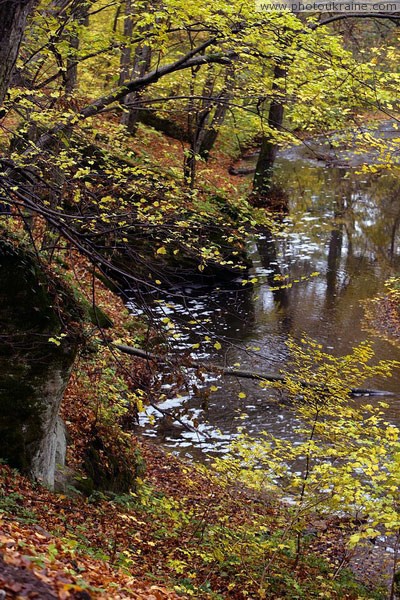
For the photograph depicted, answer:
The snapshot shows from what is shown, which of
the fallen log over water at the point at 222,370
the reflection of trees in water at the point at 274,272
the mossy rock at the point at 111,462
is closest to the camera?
the fallen log over water at the point at 222,370

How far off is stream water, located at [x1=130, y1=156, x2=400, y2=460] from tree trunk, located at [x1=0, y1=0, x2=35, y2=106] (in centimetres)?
224

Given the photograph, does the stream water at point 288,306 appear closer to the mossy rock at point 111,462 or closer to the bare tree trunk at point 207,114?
the mossy rock at point 111,462

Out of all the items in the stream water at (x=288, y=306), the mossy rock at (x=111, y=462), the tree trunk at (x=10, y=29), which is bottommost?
the mossy rock at (x=111, y=462)

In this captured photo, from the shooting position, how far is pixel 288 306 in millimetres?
16703

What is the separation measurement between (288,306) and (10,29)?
514 inches

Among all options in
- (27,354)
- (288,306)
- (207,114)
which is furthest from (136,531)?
(207,114)

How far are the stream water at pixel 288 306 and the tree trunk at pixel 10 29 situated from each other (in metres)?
2.24

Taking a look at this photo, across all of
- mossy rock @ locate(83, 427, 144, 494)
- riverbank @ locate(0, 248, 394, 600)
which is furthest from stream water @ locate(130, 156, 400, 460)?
riverbank @ locate(0, 248, 394, 600)

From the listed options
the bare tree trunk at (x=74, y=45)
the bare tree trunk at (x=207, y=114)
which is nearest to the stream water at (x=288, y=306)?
the bare tree trunk at (x=207, y=114)

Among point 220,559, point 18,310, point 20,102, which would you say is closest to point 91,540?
point 220,559

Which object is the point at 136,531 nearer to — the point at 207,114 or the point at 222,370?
the point at 222,370

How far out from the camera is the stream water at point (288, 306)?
10.4 m

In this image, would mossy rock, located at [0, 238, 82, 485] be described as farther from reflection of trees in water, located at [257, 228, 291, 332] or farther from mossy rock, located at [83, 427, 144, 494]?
reflection of trees in water, located at [257, 228, 291, 332]

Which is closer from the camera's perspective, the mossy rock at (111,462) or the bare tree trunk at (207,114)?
the mossy rock at (111,462)
